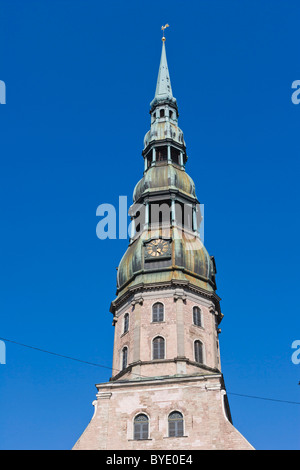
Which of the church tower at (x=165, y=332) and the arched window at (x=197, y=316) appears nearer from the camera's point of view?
the church tower at (x=165, y=332)

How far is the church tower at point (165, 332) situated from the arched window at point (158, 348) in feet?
0.22

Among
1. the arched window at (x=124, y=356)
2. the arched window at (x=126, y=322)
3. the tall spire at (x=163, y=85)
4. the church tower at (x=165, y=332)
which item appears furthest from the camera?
the tall spire at (x=163, y=85)

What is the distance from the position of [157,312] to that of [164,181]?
12.5 meters

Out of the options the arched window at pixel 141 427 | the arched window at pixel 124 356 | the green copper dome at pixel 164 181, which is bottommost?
the arched window at pixel 141 427

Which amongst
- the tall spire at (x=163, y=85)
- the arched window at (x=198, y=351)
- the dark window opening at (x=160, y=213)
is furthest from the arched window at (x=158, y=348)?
the tall spire at (x=163, y=85)

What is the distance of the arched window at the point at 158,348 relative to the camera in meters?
38.7

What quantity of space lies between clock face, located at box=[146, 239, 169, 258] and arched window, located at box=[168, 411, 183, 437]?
12235mm

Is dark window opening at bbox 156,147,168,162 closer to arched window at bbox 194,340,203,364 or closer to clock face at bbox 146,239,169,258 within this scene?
clock face at bbox 146,239,169,258

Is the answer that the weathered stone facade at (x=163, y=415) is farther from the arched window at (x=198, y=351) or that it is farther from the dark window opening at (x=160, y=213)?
the dark window opening at (x=160, y=213)

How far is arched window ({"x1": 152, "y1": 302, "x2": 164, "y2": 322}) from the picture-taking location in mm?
40191

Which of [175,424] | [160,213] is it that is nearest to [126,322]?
[175,424]

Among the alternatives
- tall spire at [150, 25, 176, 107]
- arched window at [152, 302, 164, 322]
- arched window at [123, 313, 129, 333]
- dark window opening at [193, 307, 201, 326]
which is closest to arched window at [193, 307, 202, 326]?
dark window opening at [193, 307, 201, 326]
